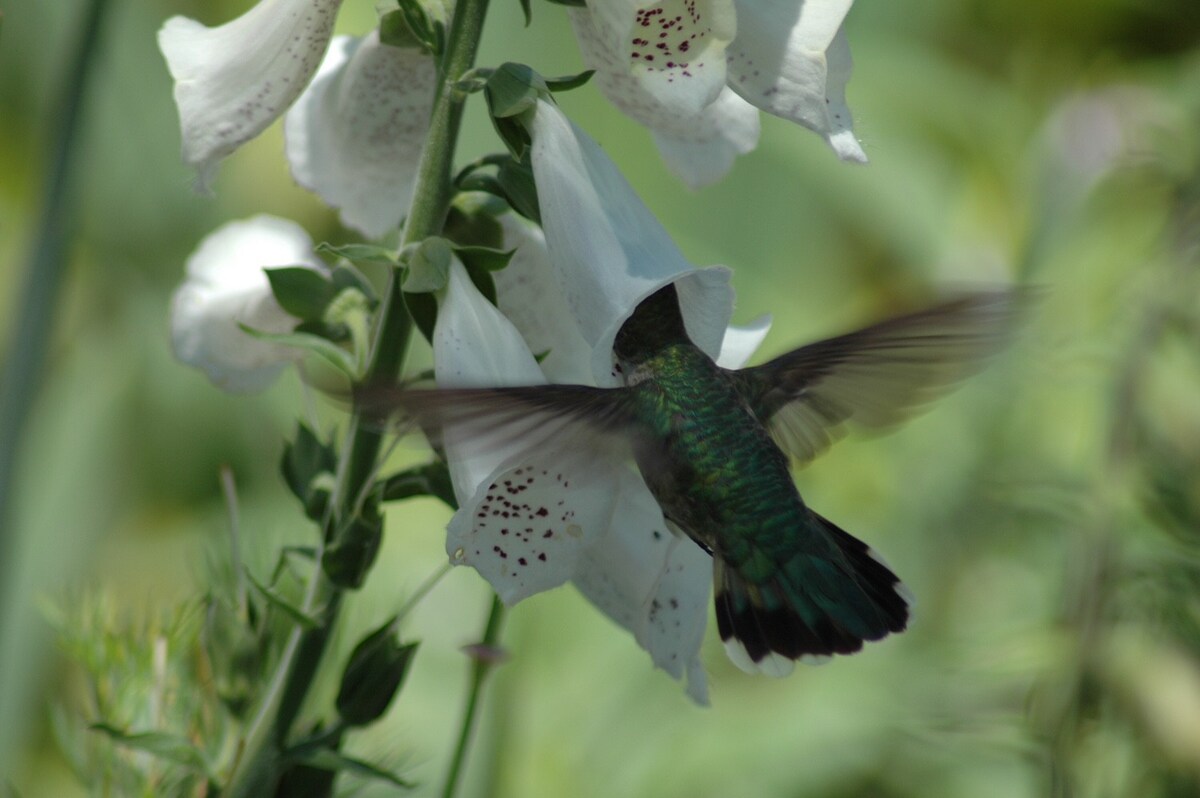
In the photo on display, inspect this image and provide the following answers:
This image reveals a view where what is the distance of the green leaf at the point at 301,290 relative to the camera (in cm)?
58

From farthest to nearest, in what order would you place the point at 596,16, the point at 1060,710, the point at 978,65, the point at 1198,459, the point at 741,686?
the point at 978,65 → the point at 741,686 → the point at 1198,459 → the point at 1060,710 → the point at 596,16

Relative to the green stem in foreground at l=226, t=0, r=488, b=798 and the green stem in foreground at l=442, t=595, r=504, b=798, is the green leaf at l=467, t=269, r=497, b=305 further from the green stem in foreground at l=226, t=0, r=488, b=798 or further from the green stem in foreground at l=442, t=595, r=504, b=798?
the green stem in foreground at l=442, t=595, r=504, b=798

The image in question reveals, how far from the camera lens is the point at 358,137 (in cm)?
68

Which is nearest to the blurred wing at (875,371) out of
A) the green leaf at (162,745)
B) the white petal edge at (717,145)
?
the white petal edge at (717,145)

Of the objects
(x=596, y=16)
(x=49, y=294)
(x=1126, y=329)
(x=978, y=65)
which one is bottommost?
(x=978, y=65)

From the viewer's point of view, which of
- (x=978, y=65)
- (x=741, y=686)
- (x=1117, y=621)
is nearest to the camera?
(x=1117, y=621)

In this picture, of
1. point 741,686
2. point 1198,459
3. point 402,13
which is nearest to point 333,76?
point 402,13

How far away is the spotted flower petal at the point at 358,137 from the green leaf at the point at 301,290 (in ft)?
0.34

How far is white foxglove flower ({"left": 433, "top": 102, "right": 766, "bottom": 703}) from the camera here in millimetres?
532

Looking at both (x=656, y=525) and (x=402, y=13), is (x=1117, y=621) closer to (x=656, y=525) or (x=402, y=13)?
(x=656, y=525)

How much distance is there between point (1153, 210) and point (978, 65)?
1.60 feet

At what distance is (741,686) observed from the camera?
148 centimetres

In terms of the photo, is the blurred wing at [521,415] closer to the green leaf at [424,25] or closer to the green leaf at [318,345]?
the green leaf at [318,345]

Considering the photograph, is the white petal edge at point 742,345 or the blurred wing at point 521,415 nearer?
the blurred wing at point 521,415
